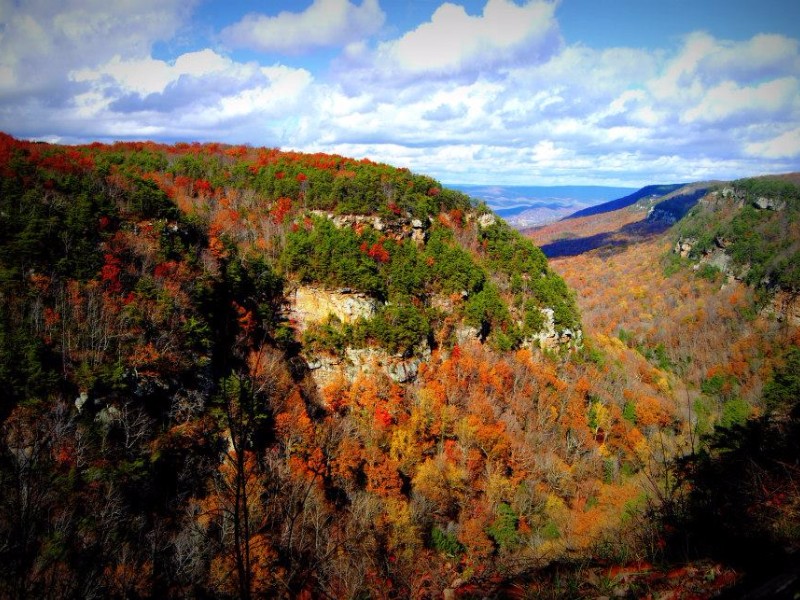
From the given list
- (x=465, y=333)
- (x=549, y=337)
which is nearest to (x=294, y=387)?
(x=465, y=333)

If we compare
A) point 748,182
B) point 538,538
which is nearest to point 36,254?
point 538,538

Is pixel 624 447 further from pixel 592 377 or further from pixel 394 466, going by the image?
pixel 394 466

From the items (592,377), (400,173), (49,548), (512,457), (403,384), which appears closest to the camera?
(49,548)

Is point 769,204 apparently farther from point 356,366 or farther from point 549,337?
point 356,366

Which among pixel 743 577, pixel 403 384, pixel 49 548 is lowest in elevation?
pixel 403 384

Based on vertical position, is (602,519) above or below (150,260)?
below

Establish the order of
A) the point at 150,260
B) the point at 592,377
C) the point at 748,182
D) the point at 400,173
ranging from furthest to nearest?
the point at 748,182 → the point at 400,173 → the point at 592,377 → the point at 150,260

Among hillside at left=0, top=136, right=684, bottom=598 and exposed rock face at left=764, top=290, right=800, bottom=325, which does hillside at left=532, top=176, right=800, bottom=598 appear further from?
hillside at left=0, top=136, right=684, bottom=598
